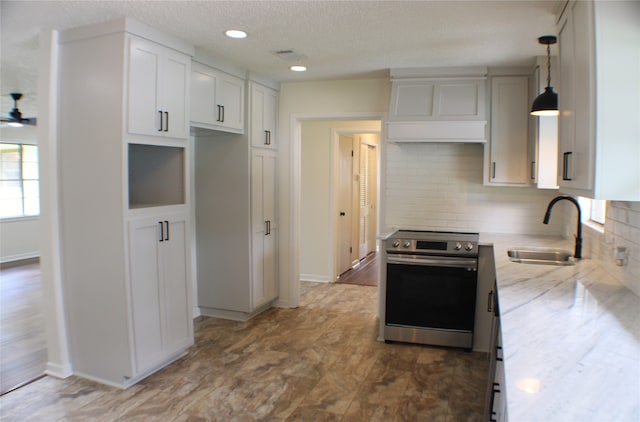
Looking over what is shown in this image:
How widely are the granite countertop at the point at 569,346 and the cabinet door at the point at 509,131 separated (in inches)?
60.2

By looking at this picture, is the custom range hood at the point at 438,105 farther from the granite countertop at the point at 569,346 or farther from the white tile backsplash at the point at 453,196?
the granite countertop at the point at 569,346

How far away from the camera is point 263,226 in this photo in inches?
179

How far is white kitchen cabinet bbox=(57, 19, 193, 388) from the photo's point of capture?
9.50 ft

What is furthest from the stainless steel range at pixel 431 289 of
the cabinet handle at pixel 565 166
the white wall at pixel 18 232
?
the white wall at pixel 18 232

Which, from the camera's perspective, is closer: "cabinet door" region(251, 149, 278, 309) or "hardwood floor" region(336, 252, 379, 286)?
"cabinet door" region(251, 149, 278, 309)

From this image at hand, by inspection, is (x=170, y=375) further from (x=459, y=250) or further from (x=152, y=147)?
(x=459, y=250)

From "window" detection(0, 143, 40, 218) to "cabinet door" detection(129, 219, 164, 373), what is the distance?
5702mm

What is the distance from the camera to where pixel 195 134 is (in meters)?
4.34

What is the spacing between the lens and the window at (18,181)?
7.45 metres

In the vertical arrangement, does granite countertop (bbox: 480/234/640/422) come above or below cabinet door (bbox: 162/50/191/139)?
below

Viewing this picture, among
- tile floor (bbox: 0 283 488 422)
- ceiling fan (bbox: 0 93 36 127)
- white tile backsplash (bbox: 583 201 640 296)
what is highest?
ceiling fan (bbox: 0 93 36 127)

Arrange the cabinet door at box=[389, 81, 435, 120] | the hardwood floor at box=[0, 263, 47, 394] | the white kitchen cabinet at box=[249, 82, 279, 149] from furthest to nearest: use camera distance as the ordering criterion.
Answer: the white kitchen cabinet at box=[249, 82, 279, 149] → the cabinet door at box=[389, 81, 435, 120] → the hardwood floor at box=[0, 263, 47, 394]

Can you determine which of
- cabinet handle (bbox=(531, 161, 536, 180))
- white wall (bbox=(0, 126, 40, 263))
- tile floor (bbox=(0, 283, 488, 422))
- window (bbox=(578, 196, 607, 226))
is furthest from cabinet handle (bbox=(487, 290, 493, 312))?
white wall (bbox=(0, 126, 40, 263))

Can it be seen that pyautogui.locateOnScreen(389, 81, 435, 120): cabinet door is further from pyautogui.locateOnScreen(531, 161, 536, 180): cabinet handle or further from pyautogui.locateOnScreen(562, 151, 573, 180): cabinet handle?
pyautogui.locateOnScreen(562, 151, 573, 180): cabinet handle
